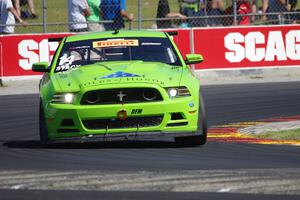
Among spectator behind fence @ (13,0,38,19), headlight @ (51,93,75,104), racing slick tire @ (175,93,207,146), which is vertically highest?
headlight @ (51,93,75,104)

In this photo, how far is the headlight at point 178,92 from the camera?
12.2 metres

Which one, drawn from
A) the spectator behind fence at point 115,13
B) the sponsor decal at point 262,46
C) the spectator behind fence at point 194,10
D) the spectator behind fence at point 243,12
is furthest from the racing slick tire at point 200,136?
the spectator behind fence at point 243,12

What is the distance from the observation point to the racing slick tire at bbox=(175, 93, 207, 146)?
1242 cm

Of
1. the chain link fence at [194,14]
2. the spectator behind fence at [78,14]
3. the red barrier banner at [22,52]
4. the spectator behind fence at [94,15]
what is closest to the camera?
the red barrier banner at [22,52]

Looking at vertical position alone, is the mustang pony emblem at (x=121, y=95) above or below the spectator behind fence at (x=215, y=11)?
above

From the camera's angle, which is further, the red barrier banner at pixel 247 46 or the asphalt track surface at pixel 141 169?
the red barrier banner at pixel 247 46

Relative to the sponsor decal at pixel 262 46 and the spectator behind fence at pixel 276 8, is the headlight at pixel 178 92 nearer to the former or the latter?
the sponsor decal at pixel 262 46

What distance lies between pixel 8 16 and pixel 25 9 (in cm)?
236

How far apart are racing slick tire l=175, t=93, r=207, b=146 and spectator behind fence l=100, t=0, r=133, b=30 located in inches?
442

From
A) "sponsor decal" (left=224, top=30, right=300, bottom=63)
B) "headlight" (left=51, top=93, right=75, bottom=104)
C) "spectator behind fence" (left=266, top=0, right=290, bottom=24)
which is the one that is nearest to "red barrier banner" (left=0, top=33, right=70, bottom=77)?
"sponsor decal" (left=224, top=30, right=300, bottom=63)

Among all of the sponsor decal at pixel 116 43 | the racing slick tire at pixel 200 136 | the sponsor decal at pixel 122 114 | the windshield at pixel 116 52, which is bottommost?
the racing slick tire at pixel 200 136

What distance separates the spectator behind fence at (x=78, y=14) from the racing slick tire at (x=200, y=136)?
37.0 ft

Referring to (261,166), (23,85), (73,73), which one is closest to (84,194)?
(261,166)

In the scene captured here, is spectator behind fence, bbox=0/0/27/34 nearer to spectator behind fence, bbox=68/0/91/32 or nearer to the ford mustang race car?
spectator behind fence, bbox=68/0/91/32
